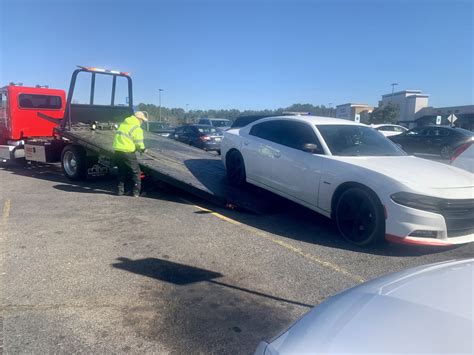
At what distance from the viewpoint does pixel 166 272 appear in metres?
4.28

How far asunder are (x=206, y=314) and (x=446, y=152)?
55.4 feet

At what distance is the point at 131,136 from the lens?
7.63 meters

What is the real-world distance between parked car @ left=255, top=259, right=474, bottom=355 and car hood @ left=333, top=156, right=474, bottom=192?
270 cm

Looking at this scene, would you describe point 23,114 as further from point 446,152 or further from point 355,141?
point 446,152

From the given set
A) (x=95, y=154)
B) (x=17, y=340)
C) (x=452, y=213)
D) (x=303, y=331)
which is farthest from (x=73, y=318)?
(x=95, y=154)

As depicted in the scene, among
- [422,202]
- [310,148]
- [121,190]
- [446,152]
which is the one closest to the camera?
[422,202]

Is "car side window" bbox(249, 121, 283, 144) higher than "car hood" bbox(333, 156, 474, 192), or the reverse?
"car side window" bbox(249, 121, 283, 144)

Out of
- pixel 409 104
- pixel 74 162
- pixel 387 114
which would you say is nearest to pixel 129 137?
pixel 74 162

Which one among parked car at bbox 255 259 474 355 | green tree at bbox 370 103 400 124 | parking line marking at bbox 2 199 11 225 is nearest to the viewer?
parked car at bbox 255 259 474 355

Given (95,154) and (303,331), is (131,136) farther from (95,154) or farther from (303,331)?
(303,331)

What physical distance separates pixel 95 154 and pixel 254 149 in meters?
4.07

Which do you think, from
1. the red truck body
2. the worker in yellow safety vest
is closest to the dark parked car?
the worker in yellow safety vest

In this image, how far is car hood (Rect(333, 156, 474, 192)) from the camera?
186 inches

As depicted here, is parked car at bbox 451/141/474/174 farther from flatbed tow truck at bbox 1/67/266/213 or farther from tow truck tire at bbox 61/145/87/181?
tow truck tire at bbox 61/145/87/181
